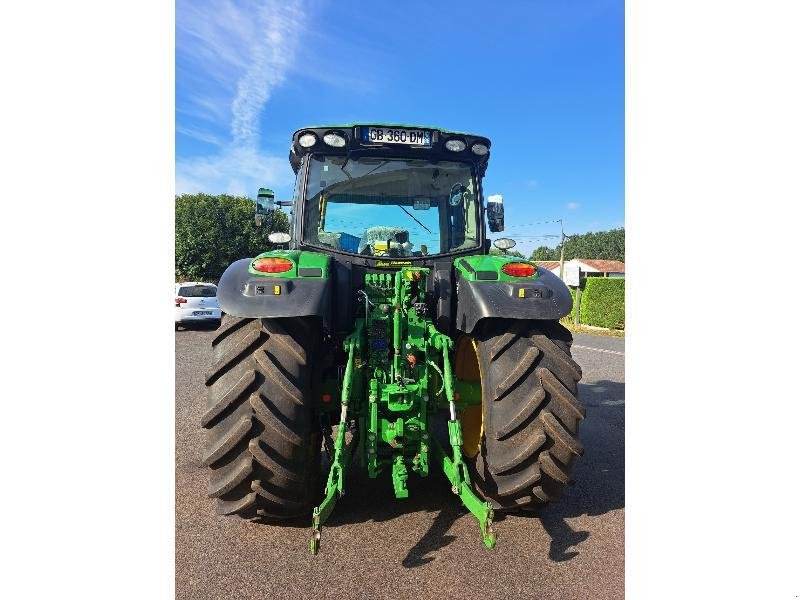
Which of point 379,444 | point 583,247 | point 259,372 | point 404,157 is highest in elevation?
point 583,247

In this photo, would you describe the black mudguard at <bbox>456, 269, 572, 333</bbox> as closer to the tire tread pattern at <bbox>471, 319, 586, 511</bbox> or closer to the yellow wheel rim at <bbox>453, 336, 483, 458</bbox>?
the tire tread pattern at <bbox>471, 319, 586, 511</bbox>

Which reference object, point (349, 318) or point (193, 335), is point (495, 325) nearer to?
point (349, 318)

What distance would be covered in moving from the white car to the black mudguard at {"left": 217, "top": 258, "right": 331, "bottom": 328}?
1143cm

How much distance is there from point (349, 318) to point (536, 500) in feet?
5.14

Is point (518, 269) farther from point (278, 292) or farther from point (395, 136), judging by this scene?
point (278, 292)

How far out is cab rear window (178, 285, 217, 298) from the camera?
1320cm

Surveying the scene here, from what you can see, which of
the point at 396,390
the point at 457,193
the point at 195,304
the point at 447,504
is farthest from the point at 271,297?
the point at 195,304

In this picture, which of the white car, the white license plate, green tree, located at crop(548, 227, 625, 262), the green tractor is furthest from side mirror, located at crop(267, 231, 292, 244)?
green tree, located at crop(548, 227, 625, 262)

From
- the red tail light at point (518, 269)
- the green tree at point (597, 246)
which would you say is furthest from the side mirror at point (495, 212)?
the green tree at point (597, 246)

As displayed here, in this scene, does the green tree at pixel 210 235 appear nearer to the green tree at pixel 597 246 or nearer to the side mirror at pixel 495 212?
the side mirror at pixel 495 212

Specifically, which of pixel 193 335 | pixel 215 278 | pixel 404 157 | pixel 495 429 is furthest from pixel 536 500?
pixel 215 278

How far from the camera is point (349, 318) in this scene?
3047 mm

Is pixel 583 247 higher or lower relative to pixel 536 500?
higher

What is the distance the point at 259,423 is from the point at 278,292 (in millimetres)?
693
